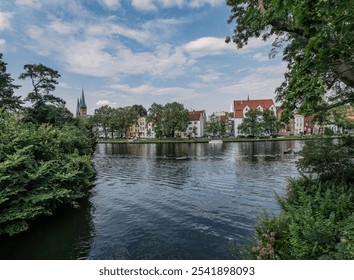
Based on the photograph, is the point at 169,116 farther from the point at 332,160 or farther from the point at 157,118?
the point at 332,160

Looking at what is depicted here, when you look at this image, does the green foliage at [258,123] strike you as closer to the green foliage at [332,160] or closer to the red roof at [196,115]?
the red roof at [196,115]

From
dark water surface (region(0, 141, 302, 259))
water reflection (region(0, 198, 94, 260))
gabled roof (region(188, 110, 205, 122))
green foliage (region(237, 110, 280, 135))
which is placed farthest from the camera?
gabled roof (region(188, 110, 205, 122))

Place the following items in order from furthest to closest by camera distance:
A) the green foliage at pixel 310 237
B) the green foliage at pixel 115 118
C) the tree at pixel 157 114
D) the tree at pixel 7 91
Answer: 1. the green foliage at pixel 115 118
2. the tree at pixel 157 114
3. the tree at pixel 7 91
4. the green foliage at pixel 310 237

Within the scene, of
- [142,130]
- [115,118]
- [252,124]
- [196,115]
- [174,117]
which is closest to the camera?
[174,117]

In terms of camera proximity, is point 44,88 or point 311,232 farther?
point 44,88

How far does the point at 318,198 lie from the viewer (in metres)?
7.93

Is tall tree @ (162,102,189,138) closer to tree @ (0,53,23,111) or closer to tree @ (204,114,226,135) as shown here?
tree @ (204,114,226,135)

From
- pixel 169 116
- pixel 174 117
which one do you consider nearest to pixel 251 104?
pixel 174 117

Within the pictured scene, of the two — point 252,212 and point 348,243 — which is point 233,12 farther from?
point 348,243

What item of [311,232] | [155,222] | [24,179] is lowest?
[155,222]

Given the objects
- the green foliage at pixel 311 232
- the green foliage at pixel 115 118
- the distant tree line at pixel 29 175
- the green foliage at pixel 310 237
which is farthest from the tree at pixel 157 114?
the green foliage at pixel 310 237

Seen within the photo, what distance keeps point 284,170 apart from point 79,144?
21.1m

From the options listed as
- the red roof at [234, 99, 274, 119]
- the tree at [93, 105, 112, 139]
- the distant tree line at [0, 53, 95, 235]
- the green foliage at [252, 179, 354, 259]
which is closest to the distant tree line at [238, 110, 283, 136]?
the red roof at [234, 99, 274, 119]

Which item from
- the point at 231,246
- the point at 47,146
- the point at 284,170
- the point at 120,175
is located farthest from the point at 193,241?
the point at 284,170
